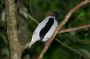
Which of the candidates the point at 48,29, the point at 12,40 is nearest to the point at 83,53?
the point at 48,29

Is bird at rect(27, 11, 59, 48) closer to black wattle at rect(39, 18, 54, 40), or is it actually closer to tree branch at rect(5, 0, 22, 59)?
black wattle at rect(39, 18, 54, 40)

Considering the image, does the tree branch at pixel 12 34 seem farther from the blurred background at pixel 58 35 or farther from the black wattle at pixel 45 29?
the blurred background at pixel 58 35

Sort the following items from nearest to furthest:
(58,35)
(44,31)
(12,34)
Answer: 1. (12,34)
2. (44,31)
3. (58,35)

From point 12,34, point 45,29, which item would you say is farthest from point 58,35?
point 12,34

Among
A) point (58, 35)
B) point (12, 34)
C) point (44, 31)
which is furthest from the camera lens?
point (58, 35)

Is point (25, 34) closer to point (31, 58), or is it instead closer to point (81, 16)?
point (31, 58)

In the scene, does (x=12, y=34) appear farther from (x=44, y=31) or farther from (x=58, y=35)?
(x=58, y=35)

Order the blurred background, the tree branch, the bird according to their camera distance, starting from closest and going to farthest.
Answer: the tree branch
the bird
the blurred background

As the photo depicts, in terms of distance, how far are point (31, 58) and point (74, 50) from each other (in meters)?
0.71

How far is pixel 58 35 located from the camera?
2.76m

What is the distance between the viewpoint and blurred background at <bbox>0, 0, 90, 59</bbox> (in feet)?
9.36

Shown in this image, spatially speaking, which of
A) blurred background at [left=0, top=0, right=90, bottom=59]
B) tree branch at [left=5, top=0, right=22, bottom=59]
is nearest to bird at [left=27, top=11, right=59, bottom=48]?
tree branch at [left=5, top=0, right=22, bottom=59]

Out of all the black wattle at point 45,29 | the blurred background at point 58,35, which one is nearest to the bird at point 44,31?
the black wattle at point 45,29

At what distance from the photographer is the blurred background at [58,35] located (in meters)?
2.85
